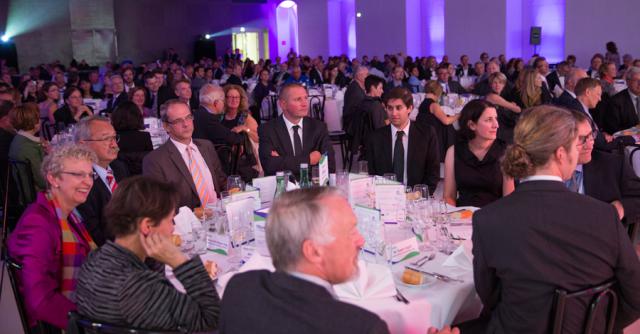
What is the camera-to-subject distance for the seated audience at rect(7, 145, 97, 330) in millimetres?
2332

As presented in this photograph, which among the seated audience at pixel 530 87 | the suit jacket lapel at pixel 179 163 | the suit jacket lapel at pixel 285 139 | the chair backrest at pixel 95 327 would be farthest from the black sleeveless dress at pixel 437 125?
the chair backrest at pixel 95 327

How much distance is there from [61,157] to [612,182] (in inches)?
114

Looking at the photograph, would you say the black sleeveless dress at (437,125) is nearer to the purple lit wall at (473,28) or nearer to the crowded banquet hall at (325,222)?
the crowded banquet hall at (325,222)

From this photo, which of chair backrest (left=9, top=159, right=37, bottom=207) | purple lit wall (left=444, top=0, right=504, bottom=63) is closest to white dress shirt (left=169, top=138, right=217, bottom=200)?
chair backrest (left=9, top=159, right=37, bottom=207)

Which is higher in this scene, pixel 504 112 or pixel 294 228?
pixel 294 228

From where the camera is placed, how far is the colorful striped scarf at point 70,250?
2494 mm

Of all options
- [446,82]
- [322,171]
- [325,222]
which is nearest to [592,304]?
[325,222]

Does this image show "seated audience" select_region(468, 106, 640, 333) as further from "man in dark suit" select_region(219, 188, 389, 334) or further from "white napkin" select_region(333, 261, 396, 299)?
"man in dark suit" select_region(219, 188, 389, 334)

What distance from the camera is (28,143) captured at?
5250 mm

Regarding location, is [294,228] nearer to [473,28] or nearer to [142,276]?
[142,276]

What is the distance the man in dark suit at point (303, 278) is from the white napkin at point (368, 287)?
0.66m

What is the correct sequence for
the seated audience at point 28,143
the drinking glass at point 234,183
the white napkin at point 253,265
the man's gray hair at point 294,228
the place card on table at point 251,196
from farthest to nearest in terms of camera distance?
the seated audience at point 28,143
the drinking glass at point 234,183
the place card on table at point 251,196
the white napkin at point 253,265
the man's gray hair at point 294,228

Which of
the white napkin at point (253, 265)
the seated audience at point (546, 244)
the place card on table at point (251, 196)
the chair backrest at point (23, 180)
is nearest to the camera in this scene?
the seated audience at point (546, 244)

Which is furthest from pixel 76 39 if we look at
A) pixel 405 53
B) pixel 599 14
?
pixel 599 14
